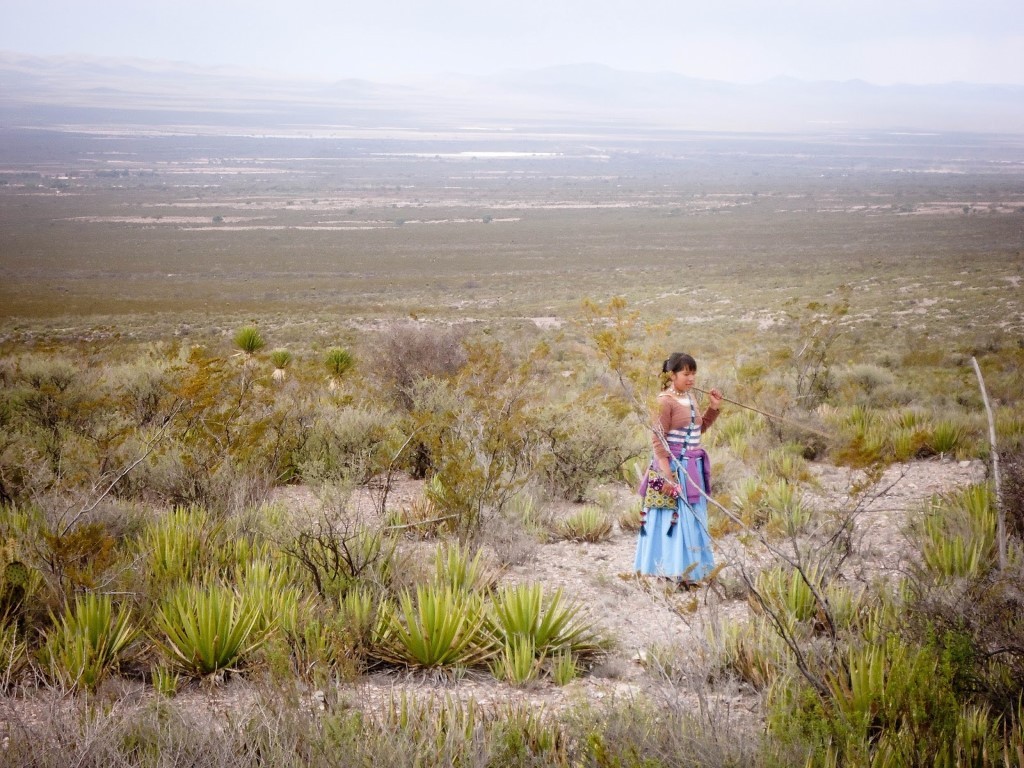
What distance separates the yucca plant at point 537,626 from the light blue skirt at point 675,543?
3.62 ft

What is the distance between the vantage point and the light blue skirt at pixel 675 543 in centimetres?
515

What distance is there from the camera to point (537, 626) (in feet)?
13.7

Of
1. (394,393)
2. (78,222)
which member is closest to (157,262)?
(78,222)

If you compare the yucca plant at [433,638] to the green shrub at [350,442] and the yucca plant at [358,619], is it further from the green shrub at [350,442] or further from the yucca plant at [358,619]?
the green shrub at [350,442]

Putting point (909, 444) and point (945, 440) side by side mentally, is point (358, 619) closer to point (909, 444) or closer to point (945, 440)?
point (909, 444)

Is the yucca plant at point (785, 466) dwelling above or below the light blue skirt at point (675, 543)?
below

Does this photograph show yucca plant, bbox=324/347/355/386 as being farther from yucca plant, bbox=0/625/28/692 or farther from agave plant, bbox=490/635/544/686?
agave plant, bbox=490/635/544/686

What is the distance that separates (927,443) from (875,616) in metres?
5.47

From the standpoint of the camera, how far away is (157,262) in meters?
59.3

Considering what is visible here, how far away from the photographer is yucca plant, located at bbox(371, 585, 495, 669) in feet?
13.0

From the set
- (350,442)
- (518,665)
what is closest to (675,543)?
(518,665)

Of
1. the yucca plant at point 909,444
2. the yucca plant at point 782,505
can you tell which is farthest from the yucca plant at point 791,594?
the yucca plant at point 909,444

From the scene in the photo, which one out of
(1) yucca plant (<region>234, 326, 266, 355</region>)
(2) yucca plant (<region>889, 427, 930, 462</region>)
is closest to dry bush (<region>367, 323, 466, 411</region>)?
(1) yucca plant (<region>234, 326, 266, 355</region>)

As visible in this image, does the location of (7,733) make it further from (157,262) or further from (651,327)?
(157,262)
